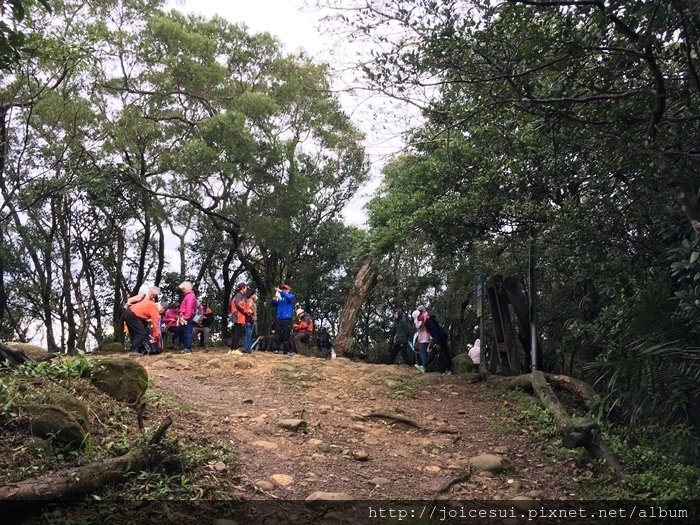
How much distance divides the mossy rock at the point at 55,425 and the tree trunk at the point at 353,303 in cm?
1342

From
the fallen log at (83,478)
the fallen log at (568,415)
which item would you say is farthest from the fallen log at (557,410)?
the fallen log at (83,478)

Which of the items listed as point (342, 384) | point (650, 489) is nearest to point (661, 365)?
point (650, 489)

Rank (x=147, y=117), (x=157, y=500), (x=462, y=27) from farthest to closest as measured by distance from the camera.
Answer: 1. (x=147, y=117)
2. (x=462, y=27)
3. (x=157, y=500)

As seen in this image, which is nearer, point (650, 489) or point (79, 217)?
point (650, 489)

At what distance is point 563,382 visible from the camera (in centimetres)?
959

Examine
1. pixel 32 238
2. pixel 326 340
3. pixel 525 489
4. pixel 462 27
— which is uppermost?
pixel 32 238

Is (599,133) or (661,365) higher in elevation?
(599,133)

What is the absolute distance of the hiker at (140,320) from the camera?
12047 mm

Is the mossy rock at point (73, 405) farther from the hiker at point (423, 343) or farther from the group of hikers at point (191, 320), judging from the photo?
the hiker at point (423, 343)

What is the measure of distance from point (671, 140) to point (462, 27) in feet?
8.04

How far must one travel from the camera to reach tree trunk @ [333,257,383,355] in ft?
59.7

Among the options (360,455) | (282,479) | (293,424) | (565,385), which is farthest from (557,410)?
(282,479)

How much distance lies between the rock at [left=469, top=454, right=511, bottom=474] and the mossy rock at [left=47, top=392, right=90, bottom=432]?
413cm

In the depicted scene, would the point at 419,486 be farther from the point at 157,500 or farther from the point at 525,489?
the point at 157,500
